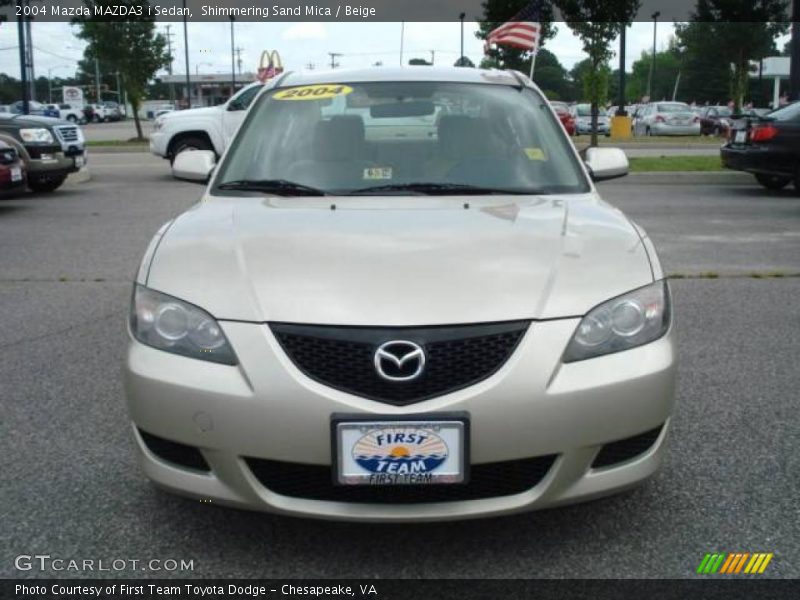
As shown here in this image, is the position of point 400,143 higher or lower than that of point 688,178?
higher

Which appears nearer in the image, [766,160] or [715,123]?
[766,160]

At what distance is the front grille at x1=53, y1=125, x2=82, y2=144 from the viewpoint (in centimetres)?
1395

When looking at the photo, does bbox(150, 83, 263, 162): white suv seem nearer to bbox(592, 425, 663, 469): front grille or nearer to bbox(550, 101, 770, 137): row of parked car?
bbox(592, 425, 663, 469): front grille

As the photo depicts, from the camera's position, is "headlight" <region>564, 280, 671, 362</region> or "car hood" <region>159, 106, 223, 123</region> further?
"car hood" <region>159, 106, 223, 123</region>

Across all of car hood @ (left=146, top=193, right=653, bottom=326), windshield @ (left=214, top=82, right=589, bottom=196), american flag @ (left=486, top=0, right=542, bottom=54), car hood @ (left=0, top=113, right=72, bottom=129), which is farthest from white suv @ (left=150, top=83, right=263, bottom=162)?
car hood @ (left=146, top=193, right=653, bottom=326)

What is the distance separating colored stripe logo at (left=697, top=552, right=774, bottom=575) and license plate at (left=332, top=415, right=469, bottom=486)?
2.72 ft

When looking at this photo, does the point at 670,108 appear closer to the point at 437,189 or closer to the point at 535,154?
the point at 535,154

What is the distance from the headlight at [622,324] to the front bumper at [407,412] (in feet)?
0.10

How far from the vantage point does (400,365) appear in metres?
2.49

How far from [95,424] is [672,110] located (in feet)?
110

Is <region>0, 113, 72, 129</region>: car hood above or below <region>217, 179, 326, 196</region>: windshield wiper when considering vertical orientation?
above

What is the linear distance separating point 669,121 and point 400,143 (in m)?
31.9

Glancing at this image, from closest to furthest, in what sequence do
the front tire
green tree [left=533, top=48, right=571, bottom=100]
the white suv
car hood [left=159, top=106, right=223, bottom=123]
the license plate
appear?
the license plate, the front tire, the white suv, car hood [left=159, top=106, right=223, bottom=123], green tree [left=533, top=48, right=571, bottom=100]

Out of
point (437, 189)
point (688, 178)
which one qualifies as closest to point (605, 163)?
point (437, 189)
